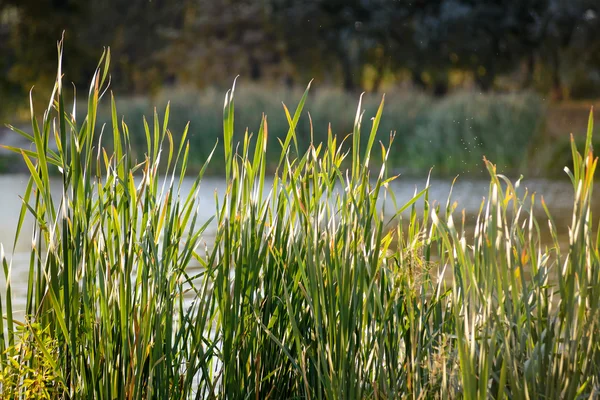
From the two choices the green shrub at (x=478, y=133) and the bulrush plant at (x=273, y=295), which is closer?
the bulrush plant at (x=273, y=295)

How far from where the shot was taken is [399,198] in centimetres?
939

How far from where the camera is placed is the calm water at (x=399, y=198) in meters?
7.01

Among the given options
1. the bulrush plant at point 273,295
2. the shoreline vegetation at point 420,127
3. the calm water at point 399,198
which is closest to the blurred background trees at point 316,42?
the shoreline vegetation at point 420,127

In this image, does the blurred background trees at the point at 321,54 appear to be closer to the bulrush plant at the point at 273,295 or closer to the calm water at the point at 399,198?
the calm water at the point at 399,198

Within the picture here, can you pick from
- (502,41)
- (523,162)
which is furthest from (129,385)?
(502,41)

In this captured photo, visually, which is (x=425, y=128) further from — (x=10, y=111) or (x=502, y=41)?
(x=10, y=111)

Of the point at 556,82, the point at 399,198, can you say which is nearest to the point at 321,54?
the point at 556,82

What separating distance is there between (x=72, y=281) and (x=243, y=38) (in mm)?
24736

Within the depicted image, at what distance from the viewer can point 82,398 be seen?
4.80 feet

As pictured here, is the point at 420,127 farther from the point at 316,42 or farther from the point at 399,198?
the point at 316,42

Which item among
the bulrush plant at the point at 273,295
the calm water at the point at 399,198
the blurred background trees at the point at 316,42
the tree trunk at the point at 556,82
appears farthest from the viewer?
the tree trunk at the point at 556,82

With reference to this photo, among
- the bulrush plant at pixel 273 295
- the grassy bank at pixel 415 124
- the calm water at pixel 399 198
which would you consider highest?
the bulrush plant at pixel 273 295

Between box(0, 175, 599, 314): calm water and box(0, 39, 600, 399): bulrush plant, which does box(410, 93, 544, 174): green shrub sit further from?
box(0, 39, 600, 399): bulrush plant

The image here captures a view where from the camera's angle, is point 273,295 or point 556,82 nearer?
point 273,295
